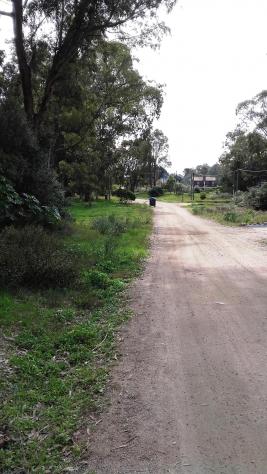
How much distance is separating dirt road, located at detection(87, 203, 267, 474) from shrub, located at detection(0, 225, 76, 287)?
1.51 m

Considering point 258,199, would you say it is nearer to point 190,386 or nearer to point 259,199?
point 259,199

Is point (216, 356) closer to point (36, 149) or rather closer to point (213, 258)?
point (213, 258)

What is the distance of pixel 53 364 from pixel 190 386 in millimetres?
1650

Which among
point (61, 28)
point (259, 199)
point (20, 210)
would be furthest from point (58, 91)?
point (259, 199)

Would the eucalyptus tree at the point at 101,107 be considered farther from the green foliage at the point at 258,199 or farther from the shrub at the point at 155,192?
the shrub at the point at 155,192

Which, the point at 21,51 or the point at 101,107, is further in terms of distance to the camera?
the point at 101,107

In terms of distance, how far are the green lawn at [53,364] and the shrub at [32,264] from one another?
A: 1.04 ft

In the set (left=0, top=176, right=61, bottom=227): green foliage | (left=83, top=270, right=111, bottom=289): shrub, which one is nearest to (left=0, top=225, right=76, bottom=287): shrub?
(left=83, top=270, right=111, bottom=289): shrub

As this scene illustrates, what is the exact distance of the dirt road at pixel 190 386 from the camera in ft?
12.1

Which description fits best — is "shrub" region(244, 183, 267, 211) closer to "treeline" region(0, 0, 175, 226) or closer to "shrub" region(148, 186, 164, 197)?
"treeline" region(0, 0, 175, 226)

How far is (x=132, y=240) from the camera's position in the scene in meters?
18.2

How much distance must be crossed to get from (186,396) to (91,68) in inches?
802

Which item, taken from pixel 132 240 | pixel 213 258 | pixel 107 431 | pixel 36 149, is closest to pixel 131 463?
pixel 107 431

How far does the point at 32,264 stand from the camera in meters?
8.66
